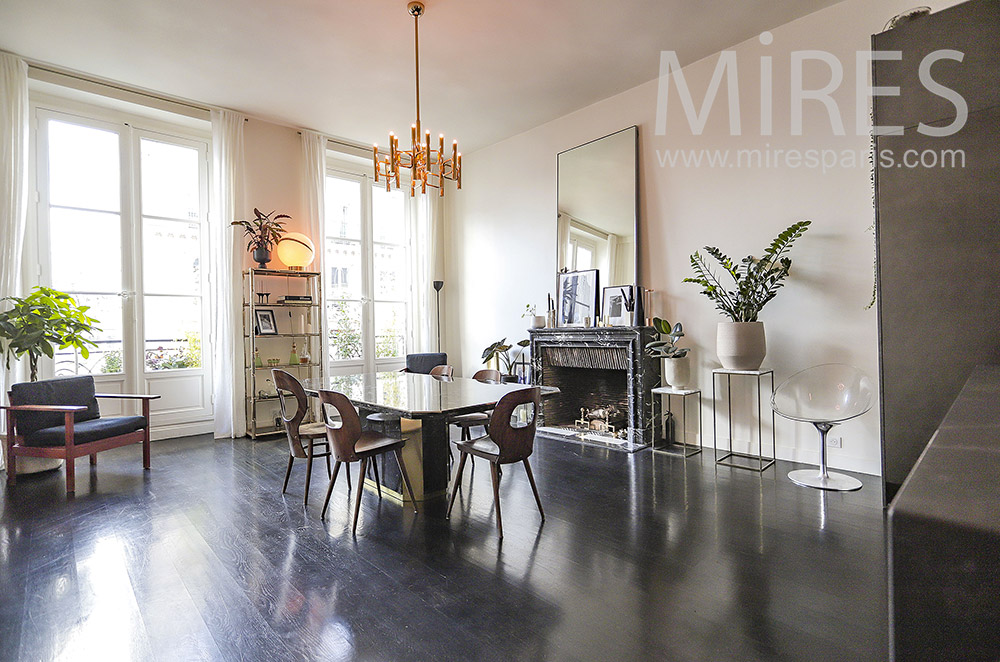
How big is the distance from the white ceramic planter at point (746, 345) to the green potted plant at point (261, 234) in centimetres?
485

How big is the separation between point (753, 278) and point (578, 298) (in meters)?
2.00

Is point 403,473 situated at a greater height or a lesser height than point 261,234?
lesser

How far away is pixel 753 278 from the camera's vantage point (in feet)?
13.8

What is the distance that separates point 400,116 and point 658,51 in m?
2.95

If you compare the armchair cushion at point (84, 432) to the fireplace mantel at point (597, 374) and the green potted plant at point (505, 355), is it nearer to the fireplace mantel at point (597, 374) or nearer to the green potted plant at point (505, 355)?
the green potted plant at point (505, 355)

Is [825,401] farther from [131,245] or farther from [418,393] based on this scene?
[131,245]

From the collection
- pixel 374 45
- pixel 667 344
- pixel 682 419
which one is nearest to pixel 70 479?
pixel 374 45

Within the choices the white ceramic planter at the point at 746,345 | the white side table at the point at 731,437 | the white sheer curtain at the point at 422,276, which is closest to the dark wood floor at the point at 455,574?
the white side table at the point at 731,437

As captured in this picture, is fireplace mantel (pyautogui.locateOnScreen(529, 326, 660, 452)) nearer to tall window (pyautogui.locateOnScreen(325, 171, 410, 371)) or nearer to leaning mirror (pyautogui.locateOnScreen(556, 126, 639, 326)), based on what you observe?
leaning mirror (pyautogui.locateOnScreen(556, 126, 639, 326))

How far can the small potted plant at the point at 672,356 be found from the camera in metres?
4.63

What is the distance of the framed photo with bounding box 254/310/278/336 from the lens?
597cm

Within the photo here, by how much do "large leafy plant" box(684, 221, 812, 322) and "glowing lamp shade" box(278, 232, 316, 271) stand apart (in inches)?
171

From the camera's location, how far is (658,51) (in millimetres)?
4680

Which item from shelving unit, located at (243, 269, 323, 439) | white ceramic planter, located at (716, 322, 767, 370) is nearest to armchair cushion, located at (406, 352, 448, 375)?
shelving unit, located at (243, 269, 323, 439)
